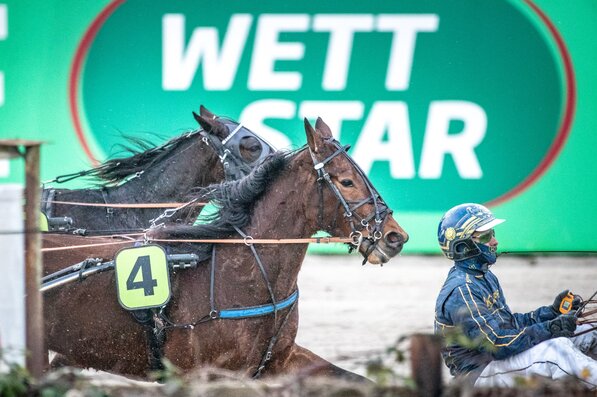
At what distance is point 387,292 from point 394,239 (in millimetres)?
4776

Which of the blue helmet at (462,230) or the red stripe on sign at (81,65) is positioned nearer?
the blue helmet at (462,230)

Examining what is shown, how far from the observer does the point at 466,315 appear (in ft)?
15.3

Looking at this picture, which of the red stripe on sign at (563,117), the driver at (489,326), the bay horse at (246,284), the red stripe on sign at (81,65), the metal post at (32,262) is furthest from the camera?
the red stripe on sign at (81,65)

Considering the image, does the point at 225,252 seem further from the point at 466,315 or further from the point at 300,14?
the point at 300,14

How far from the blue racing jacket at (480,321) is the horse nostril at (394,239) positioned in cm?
47

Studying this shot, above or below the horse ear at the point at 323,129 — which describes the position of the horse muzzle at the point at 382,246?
below

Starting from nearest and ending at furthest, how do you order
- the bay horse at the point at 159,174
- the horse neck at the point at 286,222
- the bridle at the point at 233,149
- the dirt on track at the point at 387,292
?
the horse neck at the point at 286,222
the bridle at the point at 233,149
the bay horse at the point at 159,174
the dirt on track at the point at 387,292

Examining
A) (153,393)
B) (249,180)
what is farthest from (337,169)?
(153,393)

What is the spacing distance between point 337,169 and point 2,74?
18.9 ft

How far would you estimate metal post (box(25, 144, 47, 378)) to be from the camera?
371 cm

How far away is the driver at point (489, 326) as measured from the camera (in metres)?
4.55

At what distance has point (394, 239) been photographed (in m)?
5.38

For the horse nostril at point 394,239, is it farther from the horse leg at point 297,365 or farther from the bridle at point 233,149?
the bridle at point 233,149

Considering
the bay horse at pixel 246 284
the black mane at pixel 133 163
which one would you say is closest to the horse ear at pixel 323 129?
the bay horse at pixel 246 284
